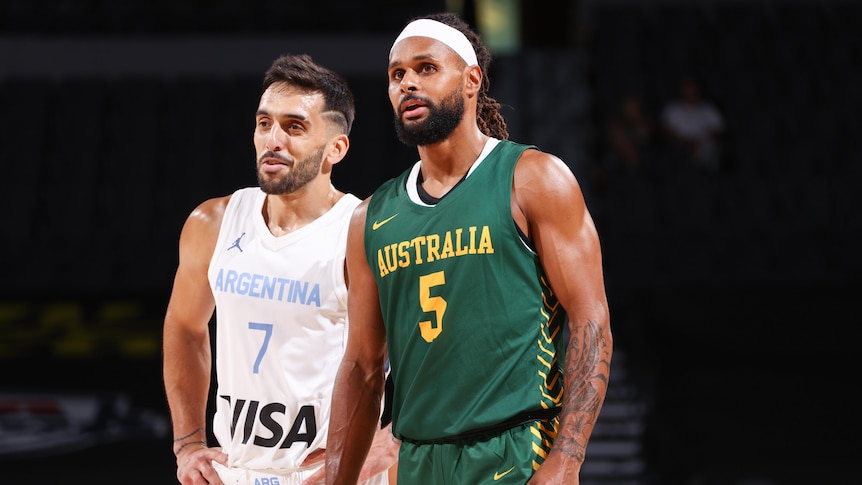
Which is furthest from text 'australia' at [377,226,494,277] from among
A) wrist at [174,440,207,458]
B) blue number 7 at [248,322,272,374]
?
wrist at [174,440,207,458]

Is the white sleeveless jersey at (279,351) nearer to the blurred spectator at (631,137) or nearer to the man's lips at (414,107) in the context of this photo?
the man's lips at (414,107)

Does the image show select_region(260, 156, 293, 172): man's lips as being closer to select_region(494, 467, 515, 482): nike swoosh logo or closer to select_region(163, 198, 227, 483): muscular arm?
select_region(163, 198, 227, 483): muscular arm

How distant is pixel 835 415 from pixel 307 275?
486 cm

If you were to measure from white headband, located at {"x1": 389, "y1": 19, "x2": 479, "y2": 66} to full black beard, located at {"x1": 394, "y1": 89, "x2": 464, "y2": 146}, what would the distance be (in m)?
0.14

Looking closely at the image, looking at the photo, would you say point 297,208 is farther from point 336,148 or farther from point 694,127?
point 694,127

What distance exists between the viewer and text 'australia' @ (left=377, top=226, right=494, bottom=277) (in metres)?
3.19

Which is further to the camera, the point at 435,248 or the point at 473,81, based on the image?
the point at 473,81

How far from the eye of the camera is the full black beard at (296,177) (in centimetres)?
405

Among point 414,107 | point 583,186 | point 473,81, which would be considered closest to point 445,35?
point 473,81

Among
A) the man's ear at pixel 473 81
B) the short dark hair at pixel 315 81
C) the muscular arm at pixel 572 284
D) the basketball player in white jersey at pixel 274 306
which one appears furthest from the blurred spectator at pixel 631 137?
the muscular arm at pixel 572 284

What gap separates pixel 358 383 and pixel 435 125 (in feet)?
2.79

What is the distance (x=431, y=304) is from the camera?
325cm

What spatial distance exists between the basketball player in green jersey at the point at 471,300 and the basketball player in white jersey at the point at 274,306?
0.48 metres

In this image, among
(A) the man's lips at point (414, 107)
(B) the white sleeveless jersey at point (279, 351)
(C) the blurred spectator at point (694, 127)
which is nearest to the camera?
(A) the man's lips at point (414, 107)
